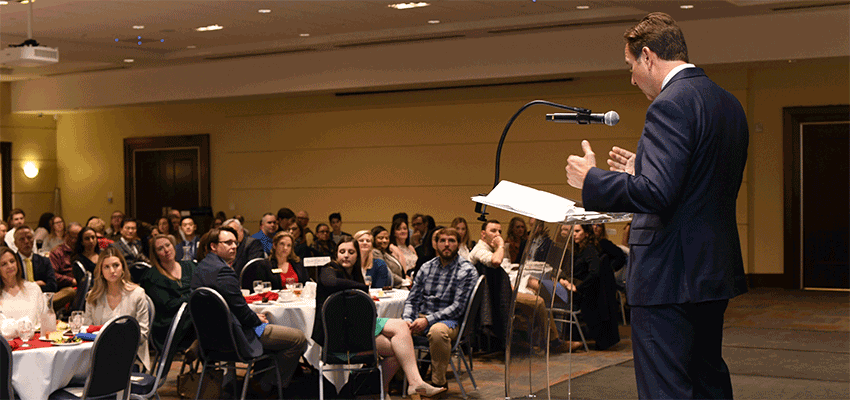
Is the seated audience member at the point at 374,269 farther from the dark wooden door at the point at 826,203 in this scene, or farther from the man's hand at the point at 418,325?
the dark wooden door at the point at 826,203

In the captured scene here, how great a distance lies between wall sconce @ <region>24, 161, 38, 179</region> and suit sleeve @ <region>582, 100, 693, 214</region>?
15.9 meters

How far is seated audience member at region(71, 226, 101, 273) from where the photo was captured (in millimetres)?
7723

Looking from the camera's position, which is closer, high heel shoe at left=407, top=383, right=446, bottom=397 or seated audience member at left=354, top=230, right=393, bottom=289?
high heel shoe at left=407, top=383, right=446, bottom=397

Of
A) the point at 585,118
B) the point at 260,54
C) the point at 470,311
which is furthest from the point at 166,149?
the point at 585,118

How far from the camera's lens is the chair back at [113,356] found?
12.7ft

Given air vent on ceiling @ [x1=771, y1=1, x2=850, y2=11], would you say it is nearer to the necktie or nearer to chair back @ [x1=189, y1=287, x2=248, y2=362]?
chair back @ [x1=189, y1=287, x2=248, y2=362]

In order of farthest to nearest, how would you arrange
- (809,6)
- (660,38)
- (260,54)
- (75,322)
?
(260,54)
(809,6)
(75,322)
(660,38)

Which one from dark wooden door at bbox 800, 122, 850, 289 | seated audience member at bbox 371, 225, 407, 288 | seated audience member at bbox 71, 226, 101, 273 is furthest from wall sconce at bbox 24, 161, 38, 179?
dark wooden door at bbox 800, 122, 850, 289

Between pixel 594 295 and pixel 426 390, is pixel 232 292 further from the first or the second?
pixel 594 295

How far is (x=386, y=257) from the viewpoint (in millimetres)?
7652

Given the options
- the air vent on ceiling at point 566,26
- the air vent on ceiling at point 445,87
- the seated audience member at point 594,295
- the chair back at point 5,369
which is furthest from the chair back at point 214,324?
the air vent on ceiling at point 445,87

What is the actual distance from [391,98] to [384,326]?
8.14 metres

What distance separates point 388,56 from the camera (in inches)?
451

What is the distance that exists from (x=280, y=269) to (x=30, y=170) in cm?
1074
